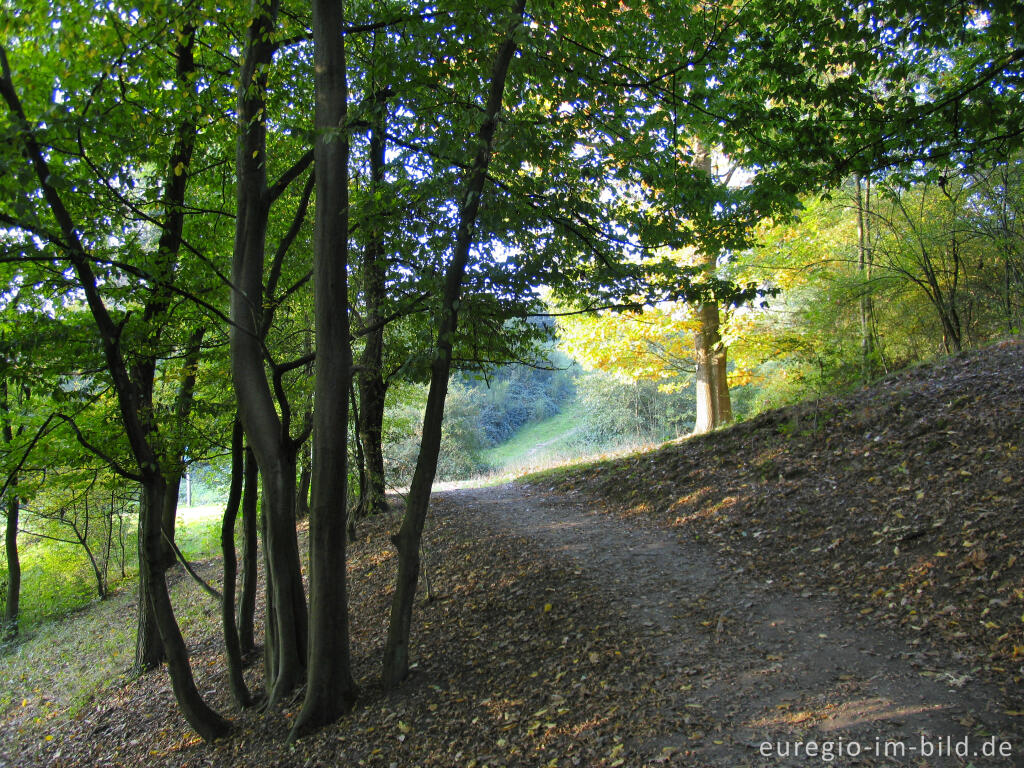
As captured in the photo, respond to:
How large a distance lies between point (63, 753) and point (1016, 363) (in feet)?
40.8

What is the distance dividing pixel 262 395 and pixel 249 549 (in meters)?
2.09

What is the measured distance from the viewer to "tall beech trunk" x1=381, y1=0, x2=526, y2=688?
199 inches

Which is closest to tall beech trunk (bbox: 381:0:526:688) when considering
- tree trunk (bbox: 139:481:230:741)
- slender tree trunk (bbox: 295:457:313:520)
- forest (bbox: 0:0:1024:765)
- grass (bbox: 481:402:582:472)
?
forest (bbox: 0:0:1024:765)

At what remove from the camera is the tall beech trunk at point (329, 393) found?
4.87 metres

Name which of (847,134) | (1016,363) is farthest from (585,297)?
(1016,363)

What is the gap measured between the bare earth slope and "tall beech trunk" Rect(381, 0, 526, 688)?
0.45 m

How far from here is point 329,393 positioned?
193 inches

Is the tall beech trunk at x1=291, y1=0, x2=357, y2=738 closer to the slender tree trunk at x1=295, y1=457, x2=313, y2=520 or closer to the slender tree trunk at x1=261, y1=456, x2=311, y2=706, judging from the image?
the slender tree trunk at x1=261, y1=456, x2=311, y2=706

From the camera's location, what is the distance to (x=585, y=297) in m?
6.32

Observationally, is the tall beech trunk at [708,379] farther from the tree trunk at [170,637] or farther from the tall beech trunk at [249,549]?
the tree trunk at [170,637]

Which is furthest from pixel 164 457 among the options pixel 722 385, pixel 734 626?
pixel 722 385

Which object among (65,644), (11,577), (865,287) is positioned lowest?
(65,644)

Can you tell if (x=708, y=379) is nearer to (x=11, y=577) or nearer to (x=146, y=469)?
(x=146, y=469)

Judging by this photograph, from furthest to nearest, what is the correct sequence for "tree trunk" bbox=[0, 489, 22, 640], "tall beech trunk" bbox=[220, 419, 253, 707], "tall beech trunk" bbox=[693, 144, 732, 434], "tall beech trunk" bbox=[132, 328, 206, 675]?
"tree trunk" bbox=[0, 489, 22, 640] → "tall beech trunk" bbox=[693, 144, 732, 434] → "tall beech trunk" bbox=[132, 328, 206, 675] → "tall beech trunk" bbox=[220, 419, 253, 707]
